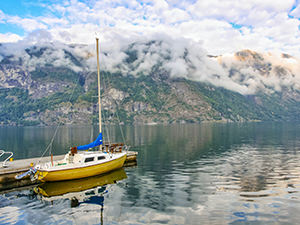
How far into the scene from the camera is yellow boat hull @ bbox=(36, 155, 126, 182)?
111 feet

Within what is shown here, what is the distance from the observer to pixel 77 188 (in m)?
33.7

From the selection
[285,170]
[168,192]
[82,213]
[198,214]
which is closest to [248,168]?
[285,170]

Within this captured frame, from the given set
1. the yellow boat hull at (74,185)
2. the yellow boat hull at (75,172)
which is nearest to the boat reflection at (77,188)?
the yellow boat hull at (74,185)

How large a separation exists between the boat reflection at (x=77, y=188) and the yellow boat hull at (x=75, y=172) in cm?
83

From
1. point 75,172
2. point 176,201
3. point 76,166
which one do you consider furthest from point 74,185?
point 176,201

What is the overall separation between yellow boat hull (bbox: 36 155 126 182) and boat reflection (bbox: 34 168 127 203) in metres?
0.83

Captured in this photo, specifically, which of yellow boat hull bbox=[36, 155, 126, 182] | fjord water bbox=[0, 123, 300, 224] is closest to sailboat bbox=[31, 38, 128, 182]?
yellow boat hull bbox=[36, 155, 126, 182]

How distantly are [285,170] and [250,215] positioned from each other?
2592 cm

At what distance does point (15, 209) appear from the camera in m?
26.0

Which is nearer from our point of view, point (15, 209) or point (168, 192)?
point (15, 209)

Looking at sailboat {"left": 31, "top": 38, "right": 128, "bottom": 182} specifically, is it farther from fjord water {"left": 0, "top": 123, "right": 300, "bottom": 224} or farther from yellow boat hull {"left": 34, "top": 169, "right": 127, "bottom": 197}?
fjord water {"left": 0, "top": 123, "right": 300, "bottom": 224}

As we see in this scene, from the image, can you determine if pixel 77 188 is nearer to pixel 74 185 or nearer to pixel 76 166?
pixel 74 185

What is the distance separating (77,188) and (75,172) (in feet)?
10.7

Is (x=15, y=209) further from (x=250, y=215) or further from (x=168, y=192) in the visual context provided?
(x=250, y=215)
